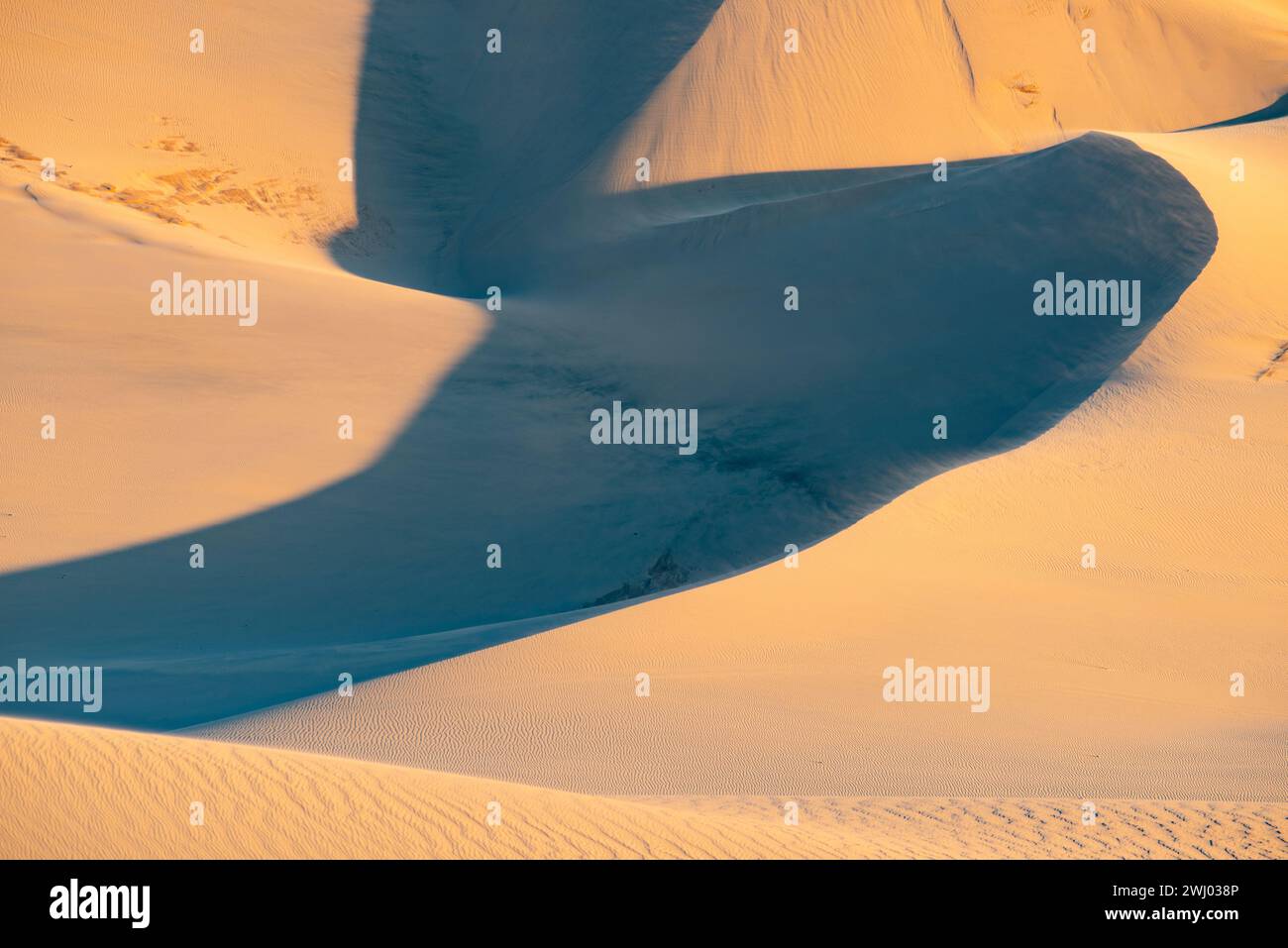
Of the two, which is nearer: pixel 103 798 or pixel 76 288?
pixel 103 798

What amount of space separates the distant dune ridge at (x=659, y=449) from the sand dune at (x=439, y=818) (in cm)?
3

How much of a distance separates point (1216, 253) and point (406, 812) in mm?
10580

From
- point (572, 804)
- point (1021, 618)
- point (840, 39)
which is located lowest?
point (572, 804)

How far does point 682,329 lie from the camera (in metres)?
14.3

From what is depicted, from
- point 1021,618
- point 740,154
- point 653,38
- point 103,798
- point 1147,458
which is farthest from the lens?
point 653,38

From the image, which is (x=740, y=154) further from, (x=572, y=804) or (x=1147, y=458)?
(x=572, y=804)

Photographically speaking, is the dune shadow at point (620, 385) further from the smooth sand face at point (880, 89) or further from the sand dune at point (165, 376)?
the smooth sand face at point (880, 89)

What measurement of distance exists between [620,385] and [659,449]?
108 cm

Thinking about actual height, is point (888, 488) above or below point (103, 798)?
above

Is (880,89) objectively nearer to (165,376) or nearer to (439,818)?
(165,376)

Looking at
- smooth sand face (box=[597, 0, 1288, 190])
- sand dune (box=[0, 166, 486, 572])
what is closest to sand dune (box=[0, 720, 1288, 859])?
sand dune (box=[0, 166, 486, 572])

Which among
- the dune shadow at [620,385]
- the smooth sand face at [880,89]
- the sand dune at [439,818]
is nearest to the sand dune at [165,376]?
the dune shadow at [620,385]

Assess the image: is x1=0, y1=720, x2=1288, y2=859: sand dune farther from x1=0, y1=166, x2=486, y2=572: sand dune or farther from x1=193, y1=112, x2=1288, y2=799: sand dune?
x1=0, y1=166, x2=486, y2=572: sand dune

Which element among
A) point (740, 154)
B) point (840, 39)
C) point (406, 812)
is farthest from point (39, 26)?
point (406, 812)
